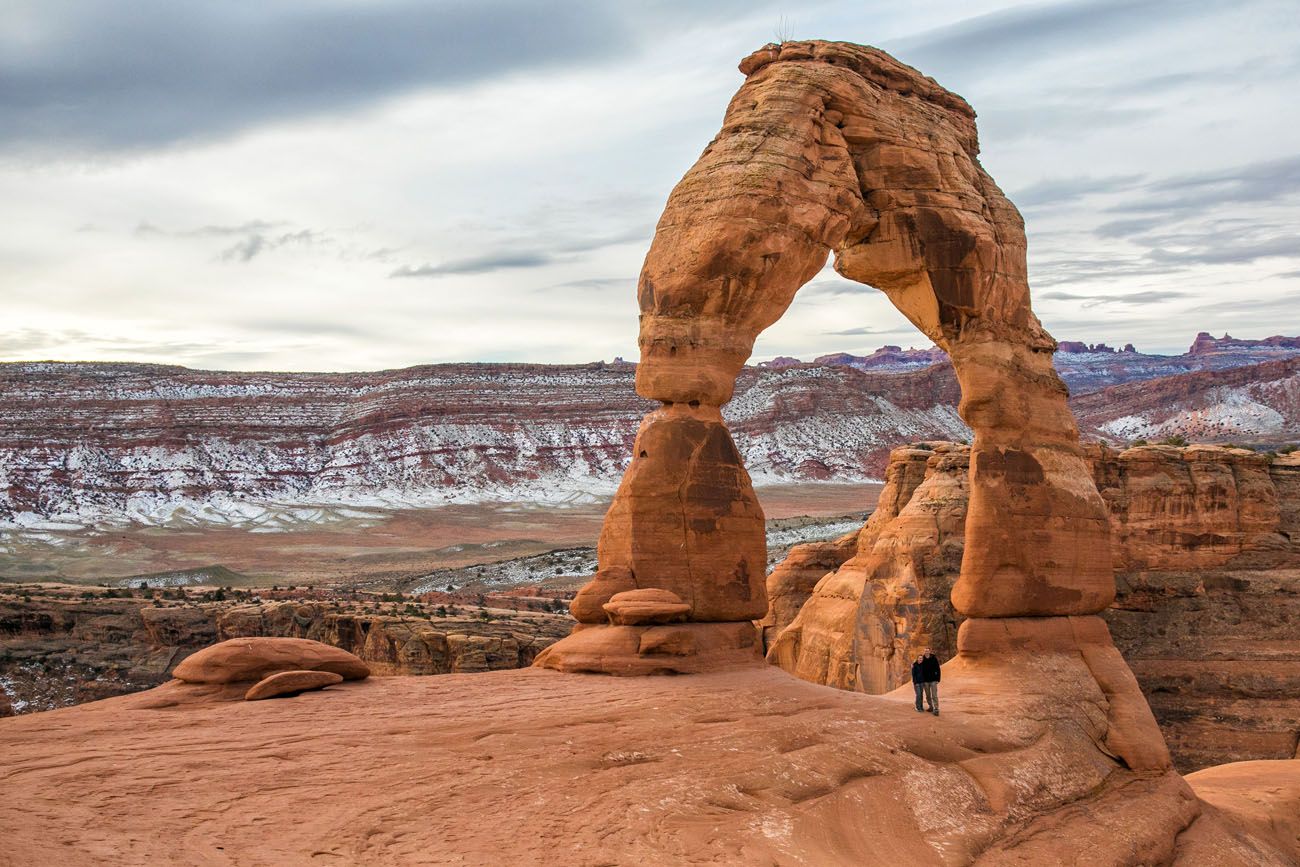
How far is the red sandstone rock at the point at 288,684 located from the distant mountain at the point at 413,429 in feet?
261

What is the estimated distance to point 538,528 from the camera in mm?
88062

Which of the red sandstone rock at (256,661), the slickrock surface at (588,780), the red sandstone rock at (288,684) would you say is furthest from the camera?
the red sandstone rock at (256,661)

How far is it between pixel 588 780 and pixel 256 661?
13.8 feet

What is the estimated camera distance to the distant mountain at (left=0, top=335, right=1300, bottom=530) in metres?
94.4

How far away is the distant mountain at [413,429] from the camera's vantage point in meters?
94.4

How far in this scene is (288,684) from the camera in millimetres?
12461

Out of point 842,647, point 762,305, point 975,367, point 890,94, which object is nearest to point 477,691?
point 762,305

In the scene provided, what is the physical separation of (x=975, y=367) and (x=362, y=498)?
8635 cm

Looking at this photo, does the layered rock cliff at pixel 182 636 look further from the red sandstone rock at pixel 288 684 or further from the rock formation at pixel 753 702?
the red sandstone rock at pixel 288 684

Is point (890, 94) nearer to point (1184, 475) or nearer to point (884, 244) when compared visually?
point (884, 244)

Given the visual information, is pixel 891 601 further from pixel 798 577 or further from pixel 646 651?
pixel 646 651

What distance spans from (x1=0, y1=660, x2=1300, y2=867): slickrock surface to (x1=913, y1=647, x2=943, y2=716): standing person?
32cm

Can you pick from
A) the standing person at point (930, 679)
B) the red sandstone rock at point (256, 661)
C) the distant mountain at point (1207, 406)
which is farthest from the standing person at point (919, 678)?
the distant mountain at point (1207, 406)

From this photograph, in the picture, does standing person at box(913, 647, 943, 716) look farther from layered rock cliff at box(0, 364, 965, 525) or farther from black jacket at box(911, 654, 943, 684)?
layered rock cliff at box(0, 364, 965, 525)
